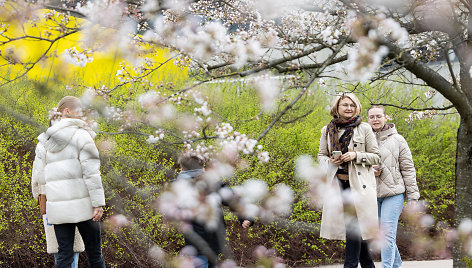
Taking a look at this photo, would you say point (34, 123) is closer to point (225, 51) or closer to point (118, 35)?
point (118, 35)

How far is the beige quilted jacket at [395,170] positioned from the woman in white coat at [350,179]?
0.94 feet

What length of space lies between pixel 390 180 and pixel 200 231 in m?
1.57

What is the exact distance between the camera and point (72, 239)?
10.4ft

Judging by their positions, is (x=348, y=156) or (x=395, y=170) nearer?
(x=348, y=156)

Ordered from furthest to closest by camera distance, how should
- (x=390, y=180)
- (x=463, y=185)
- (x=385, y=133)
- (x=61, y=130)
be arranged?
(x=463, y=185)
(x=385, y=133)
(x=390, y=180)
(x=61, y=130)

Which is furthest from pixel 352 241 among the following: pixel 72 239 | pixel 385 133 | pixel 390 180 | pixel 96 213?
pixel 72 239

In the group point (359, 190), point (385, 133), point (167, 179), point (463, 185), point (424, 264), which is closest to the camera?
point (359, 190)

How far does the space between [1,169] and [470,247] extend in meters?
4.70

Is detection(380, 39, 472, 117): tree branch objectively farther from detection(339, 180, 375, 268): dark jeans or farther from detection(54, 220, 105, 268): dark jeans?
detection(54, 220, 105, 268): dark jeans

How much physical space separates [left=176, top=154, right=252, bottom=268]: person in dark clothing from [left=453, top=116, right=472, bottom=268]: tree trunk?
216cm

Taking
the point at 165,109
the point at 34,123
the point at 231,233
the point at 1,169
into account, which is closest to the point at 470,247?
the point at 231,233

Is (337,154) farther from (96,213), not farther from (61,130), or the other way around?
(61,130)

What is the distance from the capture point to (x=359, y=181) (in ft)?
10.8

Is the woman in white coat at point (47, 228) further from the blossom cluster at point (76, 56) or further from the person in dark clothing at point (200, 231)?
the blossom cluster at point (76, 56)
